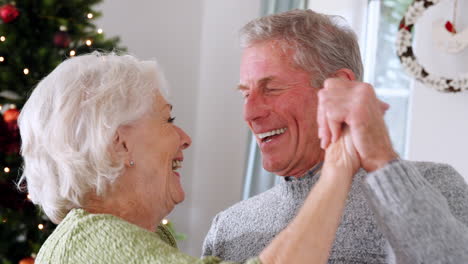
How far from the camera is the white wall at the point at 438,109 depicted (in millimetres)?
2961

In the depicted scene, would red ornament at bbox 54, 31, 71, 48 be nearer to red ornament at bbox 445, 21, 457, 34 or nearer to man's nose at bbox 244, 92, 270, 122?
man's nose at bbox 244, 92, 270, 122

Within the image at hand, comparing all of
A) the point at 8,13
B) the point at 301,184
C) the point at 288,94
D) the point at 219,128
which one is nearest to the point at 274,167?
the point at 301,184

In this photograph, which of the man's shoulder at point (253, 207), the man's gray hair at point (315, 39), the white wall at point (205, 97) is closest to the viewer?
the man's gray hair at point (315, 39)

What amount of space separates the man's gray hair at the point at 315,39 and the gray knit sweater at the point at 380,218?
0.31 metres

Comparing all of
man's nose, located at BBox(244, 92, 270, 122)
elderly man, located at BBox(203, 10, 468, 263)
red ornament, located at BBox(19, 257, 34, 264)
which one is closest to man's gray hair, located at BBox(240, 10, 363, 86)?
elderly man, located at BBox(203, 10, 468, 263)

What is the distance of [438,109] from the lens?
10.0 feet

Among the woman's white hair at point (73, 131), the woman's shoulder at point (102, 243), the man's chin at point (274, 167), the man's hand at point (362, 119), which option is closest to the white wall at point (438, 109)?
the man's chin at point (274, 167)

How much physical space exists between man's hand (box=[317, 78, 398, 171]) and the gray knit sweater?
38 mm

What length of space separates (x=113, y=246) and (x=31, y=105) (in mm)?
446

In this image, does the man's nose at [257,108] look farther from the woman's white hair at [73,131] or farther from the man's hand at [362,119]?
the man's hand at [362,119]

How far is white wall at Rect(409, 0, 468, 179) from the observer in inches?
117

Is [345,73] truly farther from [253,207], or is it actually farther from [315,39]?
[253,207]

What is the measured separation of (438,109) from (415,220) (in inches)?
84.4

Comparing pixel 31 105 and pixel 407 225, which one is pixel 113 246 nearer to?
pixel 31 105
